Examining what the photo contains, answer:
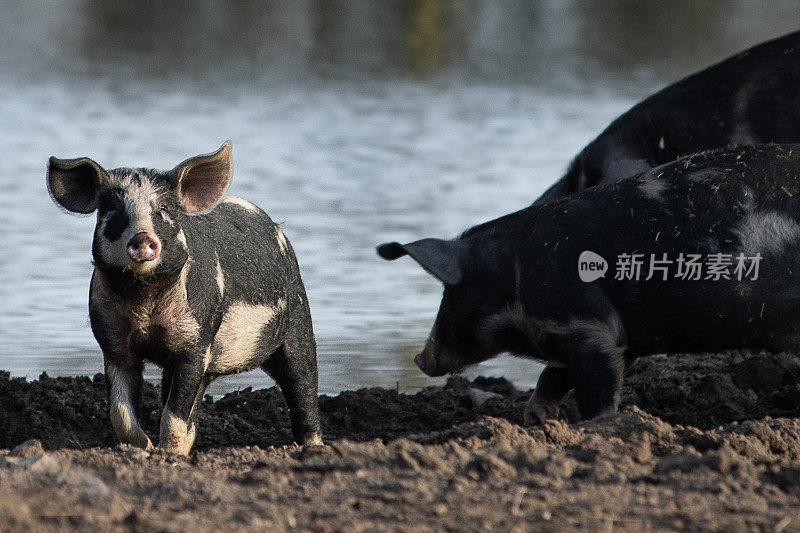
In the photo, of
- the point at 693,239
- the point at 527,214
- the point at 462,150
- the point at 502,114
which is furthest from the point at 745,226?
the point at 502,114

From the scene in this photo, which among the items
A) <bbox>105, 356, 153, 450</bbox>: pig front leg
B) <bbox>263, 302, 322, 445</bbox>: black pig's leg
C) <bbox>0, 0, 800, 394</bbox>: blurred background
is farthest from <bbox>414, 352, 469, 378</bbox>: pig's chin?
<bbox>105, 356, 153, 450</bbox>: pig front leg

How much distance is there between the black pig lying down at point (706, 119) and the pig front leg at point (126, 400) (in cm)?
337

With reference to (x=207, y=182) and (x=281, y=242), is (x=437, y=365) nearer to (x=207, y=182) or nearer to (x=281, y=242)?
(x=281, y=242)

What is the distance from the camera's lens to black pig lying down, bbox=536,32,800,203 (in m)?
8.16

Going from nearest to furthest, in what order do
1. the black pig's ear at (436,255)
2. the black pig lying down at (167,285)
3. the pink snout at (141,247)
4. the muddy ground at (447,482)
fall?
1. the muddy ground at (447,482)
2. the pink snout at (141,247)
3. the black pig lying down at (167,285)
4. the black pig's ear at (436,255)

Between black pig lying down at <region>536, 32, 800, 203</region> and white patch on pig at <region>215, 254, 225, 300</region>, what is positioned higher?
black pig lying down at <region>536, 32, 800, 203</region>

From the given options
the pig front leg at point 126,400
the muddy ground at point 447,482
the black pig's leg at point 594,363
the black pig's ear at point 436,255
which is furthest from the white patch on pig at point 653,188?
the pig front leg at point 126,400

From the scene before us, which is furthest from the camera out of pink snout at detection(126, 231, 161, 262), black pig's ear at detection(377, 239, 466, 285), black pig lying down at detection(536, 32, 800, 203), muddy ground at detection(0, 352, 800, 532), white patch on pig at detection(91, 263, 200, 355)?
black pig lying down at detection(536, 32, 800, 203)

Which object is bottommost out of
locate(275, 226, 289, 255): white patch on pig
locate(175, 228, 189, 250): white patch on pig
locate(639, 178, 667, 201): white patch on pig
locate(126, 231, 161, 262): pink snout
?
locate(126, 231, 161, 262): pink snout

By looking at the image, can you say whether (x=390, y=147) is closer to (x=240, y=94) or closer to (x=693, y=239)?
(x=240, y=94)

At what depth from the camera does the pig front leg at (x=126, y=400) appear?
532 centimetres

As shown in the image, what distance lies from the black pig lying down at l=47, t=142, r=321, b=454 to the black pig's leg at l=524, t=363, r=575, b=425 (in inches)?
52.9

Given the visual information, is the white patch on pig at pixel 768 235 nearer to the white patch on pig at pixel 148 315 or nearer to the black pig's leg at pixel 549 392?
the black pig's leg at pixel 549 392

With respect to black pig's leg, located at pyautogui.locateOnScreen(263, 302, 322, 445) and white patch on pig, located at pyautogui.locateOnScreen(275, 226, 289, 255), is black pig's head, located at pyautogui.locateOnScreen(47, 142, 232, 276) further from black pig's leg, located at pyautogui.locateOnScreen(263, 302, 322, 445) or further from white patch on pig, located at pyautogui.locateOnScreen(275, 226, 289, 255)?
black pig's leg, located at pyautogui.locateOnScreen(263, 302, 322, 445)
